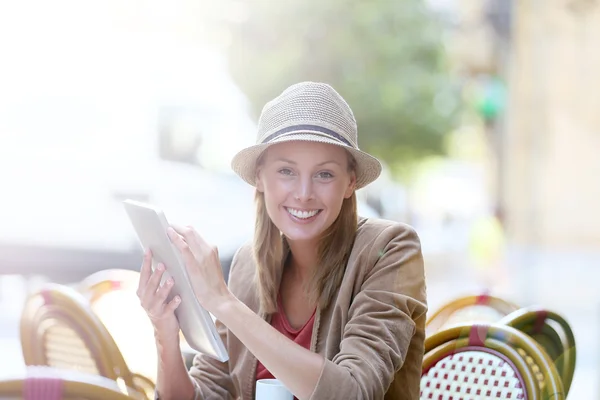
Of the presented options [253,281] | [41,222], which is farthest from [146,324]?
[41,222]

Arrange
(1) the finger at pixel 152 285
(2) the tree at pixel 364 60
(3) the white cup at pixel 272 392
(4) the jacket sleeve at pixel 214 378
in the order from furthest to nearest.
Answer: (2) the tree at pixel 364 60 < (4) the jacket sleeve at pixel 214 378 < (1) the finger at pixel 152 285 < (3) the white cup at pixel 272 392

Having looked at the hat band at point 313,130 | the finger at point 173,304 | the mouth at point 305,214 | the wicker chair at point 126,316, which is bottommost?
the wicker chair at point 126,316

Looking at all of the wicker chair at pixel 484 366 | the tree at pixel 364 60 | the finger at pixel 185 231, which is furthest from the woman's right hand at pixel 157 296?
the tree at pixel 364 60

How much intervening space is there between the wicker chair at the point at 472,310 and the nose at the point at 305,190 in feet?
3.38

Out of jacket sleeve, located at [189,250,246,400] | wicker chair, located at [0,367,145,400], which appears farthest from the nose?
wicker chair, located at [0,367,145,400]

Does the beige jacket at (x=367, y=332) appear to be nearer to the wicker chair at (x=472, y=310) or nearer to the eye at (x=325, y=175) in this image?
the eye at (x=325, y=175)

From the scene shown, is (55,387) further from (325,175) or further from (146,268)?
(325,175)

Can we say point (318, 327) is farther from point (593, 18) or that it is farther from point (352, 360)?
point (593, 18)

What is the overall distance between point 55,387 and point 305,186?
85 centimetres

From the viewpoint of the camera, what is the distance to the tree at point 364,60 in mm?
18484

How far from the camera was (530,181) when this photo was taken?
1995 cm

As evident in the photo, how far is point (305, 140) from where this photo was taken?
6.86 feet

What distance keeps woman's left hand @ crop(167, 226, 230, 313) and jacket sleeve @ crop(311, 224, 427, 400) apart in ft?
0.87

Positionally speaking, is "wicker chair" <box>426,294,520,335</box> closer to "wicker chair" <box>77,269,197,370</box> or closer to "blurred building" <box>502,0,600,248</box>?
"wicker chair" <box>77,269,197,370</box>
